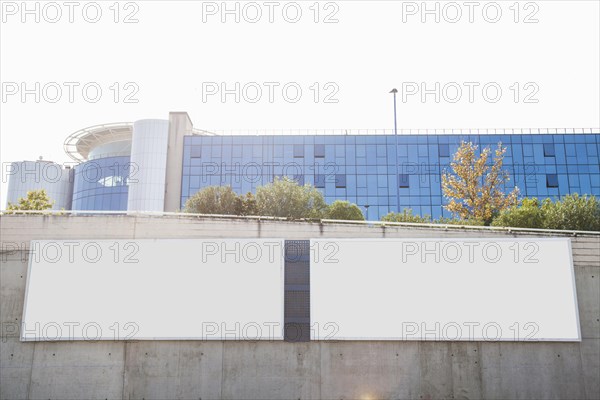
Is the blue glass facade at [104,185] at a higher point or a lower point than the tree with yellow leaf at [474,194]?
higher

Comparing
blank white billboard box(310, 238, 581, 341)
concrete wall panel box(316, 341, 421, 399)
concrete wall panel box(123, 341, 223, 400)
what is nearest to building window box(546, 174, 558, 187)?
blank white billboard box(310, 238, 581, 341)

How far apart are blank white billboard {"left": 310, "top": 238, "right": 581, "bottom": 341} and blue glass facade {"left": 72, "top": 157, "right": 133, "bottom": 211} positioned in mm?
42569

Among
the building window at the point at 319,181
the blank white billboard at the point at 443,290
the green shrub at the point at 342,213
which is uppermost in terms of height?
the building window at the point at 319,181

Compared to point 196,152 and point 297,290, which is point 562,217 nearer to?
point 297,290

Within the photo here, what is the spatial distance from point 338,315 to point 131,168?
1667 inches

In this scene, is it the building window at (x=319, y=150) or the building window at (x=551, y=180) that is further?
the building window at (x=319, y=150)

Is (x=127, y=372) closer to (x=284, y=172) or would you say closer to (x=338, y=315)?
(x=338, y=315)

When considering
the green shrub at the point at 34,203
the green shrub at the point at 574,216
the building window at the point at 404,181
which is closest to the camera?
the green shrub at the point at 574,216

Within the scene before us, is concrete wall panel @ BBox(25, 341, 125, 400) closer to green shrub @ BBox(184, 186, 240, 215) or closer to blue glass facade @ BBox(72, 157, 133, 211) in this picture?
green shrub @ BBox(184, 186, 240, 215)

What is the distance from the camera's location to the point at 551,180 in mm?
49094

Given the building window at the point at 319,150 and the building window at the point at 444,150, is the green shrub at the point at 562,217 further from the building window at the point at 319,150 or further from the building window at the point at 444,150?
the building window at the point at 319,150

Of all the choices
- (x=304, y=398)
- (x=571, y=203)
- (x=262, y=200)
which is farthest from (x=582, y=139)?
(x=304, y=398)

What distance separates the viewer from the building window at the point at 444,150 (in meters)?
50.1

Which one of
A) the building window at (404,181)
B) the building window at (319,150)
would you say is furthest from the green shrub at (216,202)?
the building window at (404,181)
